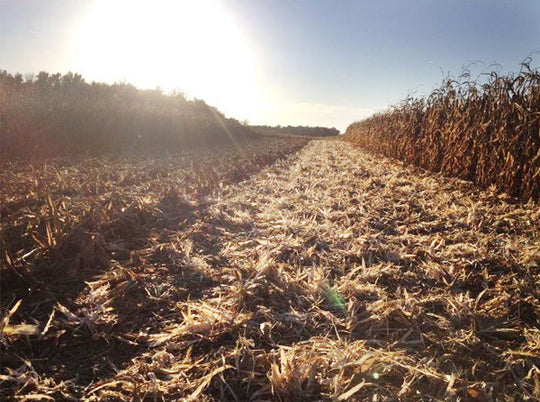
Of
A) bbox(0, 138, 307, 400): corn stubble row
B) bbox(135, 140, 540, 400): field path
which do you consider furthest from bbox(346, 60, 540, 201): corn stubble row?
bbox(0, 138, 307, 400): corn stubble row

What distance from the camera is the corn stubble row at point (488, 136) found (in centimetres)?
480

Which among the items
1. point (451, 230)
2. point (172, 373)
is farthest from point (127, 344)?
point (451, 230)

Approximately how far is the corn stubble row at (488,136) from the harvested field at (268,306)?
1.19 meters

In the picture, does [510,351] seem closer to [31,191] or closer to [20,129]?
[31,191]

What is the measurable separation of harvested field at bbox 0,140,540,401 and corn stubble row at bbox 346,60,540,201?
1.19 metres

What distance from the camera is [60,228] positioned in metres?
2.79

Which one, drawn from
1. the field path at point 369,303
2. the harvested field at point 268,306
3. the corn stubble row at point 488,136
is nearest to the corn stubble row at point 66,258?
the harvested field at point 268,306

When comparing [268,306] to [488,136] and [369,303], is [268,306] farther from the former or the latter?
[488,136]

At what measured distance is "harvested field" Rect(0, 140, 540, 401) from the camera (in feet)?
5.10

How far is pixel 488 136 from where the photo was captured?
580cm

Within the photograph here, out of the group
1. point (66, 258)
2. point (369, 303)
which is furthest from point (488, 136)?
point (66, 258)

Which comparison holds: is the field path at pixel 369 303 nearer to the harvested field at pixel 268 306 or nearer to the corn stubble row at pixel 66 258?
the harvested field at pixel 268 306

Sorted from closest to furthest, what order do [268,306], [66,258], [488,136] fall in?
[268,306], [66,258], [488,136]

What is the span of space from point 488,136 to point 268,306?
5.49m
